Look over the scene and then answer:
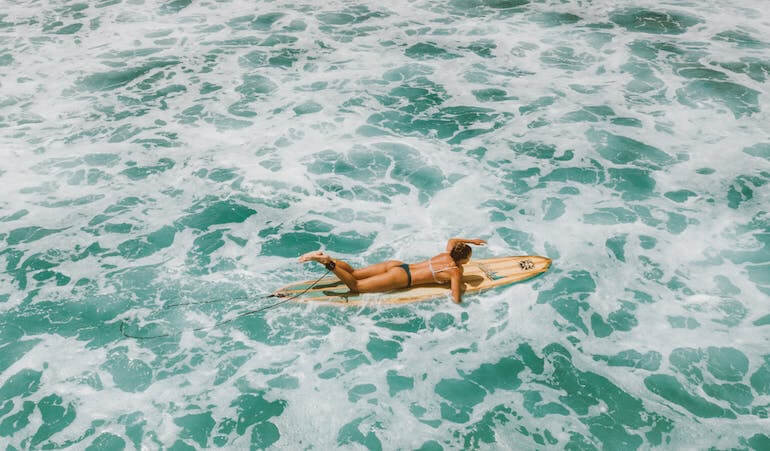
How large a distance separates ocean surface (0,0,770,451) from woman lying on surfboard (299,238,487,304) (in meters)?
0.34

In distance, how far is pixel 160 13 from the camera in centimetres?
2095

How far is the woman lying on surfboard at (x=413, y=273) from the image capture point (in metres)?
9.12

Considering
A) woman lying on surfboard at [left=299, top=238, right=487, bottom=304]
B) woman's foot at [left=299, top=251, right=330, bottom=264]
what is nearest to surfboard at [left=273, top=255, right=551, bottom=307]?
woman lying on surfboard at [left=299, top=238, right=487, bottom=304]

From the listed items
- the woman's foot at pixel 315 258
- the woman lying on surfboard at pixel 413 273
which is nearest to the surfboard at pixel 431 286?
the woman lying on surfboard at pixel 413 273

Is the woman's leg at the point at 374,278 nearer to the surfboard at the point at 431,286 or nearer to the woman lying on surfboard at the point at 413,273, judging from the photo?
the woman lying on surfboard at the point at 413,273

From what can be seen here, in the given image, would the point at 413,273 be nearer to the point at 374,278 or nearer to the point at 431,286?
the point at 431,286

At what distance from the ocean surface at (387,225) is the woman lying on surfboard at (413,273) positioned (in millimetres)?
340

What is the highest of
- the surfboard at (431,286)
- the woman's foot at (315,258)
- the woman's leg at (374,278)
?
the woman's foot at (315,258)

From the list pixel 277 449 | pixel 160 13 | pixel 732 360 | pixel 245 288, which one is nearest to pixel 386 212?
pixel 245 288

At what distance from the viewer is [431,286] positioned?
9367 millimetres

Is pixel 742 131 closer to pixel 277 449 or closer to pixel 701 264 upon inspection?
pixel 701 264

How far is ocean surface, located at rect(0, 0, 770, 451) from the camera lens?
787cm

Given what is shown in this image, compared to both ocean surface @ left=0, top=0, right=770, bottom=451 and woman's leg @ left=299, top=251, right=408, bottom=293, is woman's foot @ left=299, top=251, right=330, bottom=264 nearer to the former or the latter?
woman's leg @ left=299, top=251, right=408, bottom=293

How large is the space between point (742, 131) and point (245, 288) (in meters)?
12.4
